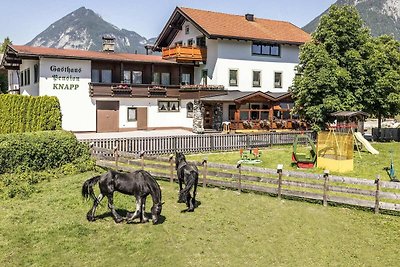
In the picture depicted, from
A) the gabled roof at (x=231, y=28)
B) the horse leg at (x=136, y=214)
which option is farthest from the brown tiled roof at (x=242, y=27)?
the horse leg at (x=136, y=214)

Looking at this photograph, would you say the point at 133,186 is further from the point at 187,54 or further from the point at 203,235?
the point at 187,54

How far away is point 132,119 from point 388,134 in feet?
80.2

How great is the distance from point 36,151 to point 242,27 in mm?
29957

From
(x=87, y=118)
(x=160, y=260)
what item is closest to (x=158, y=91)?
(x=87, y=118)

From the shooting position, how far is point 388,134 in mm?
37625

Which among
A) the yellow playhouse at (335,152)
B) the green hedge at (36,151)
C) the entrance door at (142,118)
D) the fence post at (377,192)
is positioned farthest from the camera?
the entrance door at (142,118)

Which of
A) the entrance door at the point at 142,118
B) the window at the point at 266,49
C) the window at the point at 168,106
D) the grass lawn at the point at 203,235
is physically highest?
the window at the point at 266,49

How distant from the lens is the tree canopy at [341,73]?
2923cm

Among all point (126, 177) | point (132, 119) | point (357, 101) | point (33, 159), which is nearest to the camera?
point (126, 177)

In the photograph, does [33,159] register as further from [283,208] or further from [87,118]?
[87,118]

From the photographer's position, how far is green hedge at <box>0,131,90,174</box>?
17484 mm

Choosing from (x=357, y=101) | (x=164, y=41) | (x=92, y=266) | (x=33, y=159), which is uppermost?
(x=164, y=41)

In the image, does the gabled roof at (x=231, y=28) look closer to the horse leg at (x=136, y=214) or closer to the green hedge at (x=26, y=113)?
the green hedge at (x=26, y=113)

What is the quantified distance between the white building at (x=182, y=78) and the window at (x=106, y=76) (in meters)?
0.06
